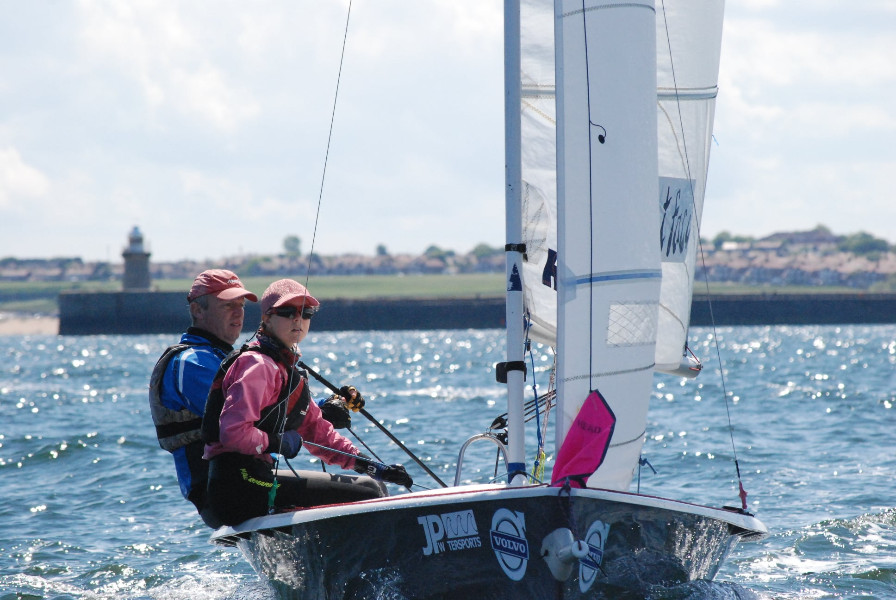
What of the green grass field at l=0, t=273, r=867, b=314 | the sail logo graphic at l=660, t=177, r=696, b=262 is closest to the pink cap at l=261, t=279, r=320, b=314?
the sail logo graphic at l=660, t=177, r=696, b=262

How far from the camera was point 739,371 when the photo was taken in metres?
24.4

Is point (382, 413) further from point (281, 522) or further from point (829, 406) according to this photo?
point (281, 522)

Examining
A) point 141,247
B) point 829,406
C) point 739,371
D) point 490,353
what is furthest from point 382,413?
point 141,247

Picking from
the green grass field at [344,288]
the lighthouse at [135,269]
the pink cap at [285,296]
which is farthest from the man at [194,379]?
the green grass field at [344,288]

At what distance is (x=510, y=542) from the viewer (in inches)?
156

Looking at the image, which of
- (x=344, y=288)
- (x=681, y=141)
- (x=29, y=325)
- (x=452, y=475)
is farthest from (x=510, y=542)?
(x=344, y=288)

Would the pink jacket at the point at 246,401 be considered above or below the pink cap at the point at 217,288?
below

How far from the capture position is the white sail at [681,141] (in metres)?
6.09

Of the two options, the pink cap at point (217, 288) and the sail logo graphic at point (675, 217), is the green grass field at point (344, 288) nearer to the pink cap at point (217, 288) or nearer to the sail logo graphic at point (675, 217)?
the sail logo graphic at point (675, 217)

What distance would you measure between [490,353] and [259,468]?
3237 cm

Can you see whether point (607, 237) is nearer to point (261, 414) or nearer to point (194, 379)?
Result: point (261, 414)

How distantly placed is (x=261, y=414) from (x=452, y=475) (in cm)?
500

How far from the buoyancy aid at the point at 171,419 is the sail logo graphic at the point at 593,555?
169 cm

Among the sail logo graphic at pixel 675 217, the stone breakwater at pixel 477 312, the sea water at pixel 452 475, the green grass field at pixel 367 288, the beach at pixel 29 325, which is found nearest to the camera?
the sail logo graphic at pixel 675 217
